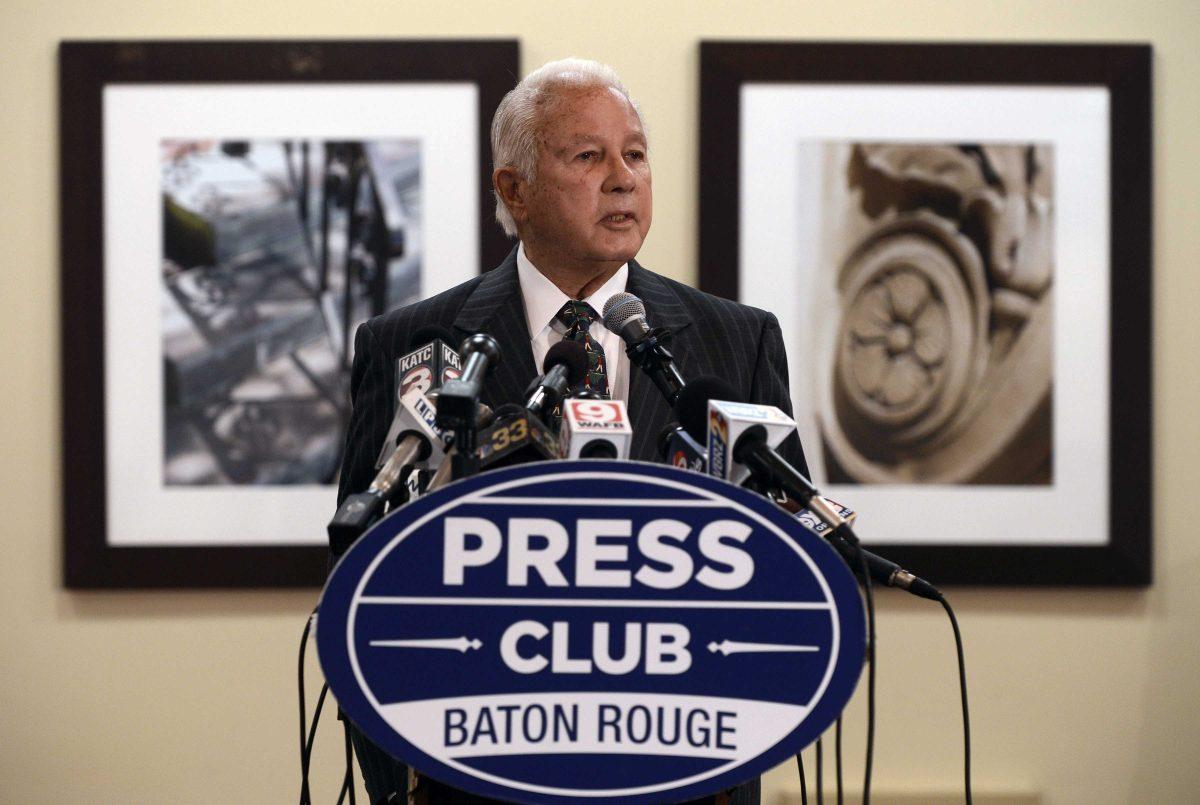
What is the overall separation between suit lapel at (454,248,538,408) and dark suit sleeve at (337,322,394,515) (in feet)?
0.47

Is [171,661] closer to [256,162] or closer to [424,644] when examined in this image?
[256,162]

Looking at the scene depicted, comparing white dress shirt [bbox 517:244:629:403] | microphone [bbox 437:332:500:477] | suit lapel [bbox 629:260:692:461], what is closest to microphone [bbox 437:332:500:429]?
microphone [bbox 437:332:500:477]

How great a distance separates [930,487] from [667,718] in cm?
199

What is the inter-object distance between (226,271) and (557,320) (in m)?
1.45

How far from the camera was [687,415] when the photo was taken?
106cm

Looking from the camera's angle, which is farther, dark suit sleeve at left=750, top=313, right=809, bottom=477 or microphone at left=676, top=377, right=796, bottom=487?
dark suit sleeve at left=750, top=313, right=809, bottom=477

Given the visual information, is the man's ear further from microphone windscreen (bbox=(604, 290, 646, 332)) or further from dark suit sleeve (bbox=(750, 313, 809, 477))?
microphone windscreen (bbox=(604, 290, 646, 332))

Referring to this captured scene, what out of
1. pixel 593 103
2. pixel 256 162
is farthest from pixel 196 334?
pixel 593 103

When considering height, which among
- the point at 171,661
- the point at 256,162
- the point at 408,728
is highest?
the point at 256,162

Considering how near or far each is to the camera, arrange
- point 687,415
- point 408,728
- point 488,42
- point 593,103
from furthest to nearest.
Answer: point 488,42 → point 593,103 → point 687,415 → point 408,728

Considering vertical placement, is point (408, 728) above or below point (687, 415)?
below

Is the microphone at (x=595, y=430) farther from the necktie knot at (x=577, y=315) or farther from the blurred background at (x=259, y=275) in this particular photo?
the blurred background at (x=259, y=275)

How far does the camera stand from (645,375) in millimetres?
1405

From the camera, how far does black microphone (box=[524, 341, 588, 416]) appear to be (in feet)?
3.36
